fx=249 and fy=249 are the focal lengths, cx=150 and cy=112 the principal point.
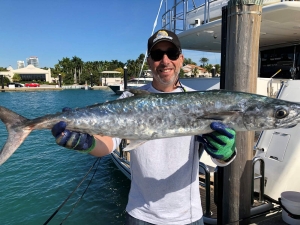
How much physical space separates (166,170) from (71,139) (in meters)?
0.94

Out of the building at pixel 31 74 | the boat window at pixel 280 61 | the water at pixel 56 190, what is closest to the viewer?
the water at pixel 56 190

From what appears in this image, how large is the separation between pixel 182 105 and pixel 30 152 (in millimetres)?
12754

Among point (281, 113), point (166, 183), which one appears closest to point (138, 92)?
point (166, 183)

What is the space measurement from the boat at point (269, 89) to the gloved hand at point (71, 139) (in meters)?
2.49

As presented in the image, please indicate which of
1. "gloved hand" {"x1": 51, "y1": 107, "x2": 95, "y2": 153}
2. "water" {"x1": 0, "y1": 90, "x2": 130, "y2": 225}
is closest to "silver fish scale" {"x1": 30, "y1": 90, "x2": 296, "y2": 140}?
"gloved hand" {"x1": 51, "y1": 107, "x2": 95, "y2": 153}

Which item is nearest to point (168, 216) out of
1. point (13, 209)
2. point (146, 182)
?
point (146, 182)

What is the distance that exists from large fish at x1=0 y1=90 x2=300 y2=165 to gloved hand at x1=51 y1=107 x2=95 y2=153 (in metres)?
0.11

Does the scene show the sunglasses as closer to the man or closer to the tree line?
the man

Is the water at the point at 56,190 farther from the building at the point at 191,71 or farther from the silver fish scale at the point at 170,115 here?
the building at the point at 191,71

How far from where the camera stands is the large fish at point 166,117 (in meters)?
2.35

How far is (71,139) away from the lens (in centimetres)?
234

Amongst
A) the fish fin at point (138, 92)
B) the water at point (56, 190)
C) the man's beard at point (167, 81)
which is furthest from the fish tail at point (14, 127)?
the water at point (56, 190)

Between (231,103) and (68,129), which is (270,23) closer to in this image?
(231,103)

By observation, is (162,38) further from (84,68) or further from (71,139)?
(84,68)
